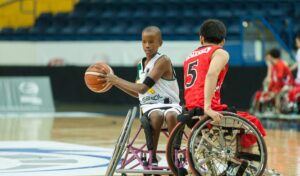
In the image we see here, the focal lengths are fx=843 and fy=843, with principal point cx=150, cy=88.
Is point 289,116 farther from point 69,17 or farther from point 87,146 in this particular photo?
point 69,17

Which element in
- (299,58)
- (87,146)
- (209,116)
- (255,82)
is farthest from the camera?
(255,82)

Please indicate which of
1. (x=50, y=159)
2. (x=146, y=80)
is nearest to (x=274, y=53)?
(x=50, y=159)

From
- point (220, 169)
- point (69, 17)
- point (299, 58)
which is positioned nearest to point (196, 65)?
point (220, 169)

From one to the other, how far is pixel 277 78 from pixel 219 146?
10.4 metres

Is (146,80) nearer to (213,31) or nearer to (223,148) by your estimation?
(213,31)

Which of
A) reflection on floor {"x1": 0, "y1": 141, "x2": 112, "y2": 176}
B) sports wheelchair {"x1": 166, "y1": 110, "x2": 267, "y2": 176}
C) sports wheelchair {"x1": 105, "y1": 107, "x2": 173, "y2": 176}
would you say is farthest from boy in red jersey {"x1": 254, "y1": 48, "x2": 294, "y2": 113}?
sports wheelchair {"x1": 166, "y1": 110, "x2": 267, "y2": 176}

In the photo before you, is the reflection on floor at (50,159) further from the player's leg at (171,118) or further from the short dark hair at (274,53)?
the short dark hair at (274,53)

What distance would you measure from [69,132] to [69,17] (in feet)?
37.6

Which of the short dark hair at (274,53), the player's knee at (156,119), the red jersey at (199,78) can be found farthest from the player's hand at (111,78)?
the short dark hair at (274,53)

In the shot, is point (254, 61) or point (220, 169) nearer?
point (220, 169)

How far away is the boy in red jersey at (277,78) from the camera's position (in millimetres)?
17016

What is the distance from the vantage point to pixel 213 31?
24.1 feet

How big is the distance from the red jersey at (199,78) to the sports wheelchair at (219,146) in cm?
21

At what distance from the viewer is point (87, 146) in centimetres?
1148
